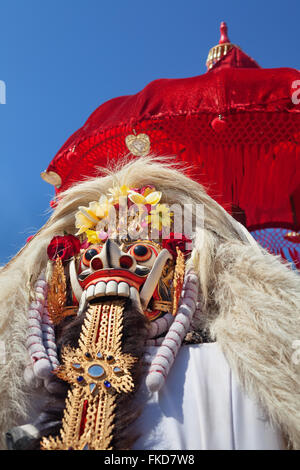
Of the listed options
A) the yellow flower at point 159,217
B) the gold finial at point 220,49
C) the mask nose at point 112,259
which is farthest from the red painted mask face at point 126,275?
the gold finial at point 220,49

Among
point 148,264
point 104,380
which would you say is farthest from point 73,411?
point 148,264

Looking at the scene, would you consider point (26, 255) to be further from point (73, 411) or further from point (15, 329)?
point (73, 411)

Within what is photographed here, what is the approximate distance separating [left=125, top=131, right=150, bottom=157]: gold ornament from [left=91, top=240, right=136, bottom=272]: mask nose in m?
0.86

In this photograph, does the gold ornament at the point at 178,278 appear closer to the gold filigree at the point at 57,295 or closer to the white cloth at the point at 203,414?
the white cloth at the point at 203,414

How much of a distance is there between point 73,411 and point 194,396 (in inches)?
12.5

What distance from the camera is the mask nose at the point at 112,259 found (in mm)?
1384

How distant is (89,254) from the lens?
1.46 meters

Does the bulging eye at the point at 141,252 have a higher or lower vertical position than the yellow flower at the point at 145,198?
lower

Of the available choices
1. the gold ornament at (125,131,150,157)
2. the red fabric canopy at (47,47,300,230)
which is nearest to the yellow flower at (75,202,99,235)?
the red fabric canopy at (47,47,300,230)

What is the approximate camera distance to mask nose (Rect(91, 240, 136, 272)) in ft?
4.54

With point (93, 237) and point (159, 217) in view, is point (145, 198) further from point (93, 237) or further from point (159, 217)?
point (93, 237)

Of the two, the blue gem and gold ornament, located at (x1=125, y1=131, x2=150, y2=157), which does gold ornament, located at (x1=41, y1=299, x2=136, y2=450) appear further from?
gold ornament, located at (x1=125, y1=131, x2=150, y2=157)

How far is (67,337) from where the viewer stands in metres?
1.33

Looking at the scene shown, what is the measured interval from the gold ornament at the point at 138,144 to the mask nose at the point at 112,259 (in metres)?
0.86
